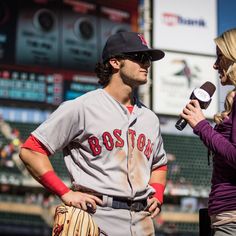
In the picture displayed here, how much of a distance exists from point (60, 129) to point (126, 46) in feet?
1.31

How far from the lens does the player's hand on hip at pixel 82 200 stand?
2273 millimetres

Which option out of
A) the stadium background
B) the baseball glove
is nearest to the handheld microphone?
the baseball glove

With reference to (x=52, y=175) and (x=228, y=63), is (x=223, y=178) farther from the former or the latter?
(x=52, y=175)

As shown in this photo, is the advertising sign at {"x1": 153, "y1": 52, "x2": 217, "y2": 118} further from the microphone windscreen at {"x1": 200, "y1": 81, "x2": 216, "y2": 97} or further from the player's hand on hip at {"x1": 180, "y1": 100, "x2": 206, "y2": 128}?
the player's hand on hip at {"x1": 180, "y1": 100, "x2": 206, "y2": 128}

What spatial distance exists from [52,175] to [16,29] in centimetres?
1191

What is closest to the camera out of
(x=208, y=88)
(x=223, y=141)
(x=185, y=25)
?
(x=223, y=141)

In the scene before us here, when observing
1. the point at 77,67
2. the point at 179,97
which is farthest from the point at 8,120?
the point at 179,97

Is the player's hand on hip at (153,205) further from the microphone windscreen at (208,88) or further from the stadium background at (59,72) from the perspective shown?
the stadium background at (59,72)

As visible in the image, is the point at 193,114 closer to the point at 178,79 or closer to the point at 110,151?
the point at 110,151

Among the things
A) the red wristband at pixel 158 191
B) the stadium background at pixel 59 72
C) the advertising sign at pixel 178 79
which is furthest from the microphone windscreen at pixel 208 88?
the advertising sign at pixel 178 79

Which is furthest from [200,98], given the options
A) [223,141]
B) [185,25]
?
[185,25]

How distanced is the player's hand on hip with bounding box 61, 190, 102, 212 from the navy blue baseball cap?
1.76ft

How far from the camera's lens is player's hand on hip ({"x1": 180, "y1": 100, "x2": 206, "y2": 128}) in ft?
7.44

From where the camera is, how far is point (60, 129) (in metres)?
2.34
